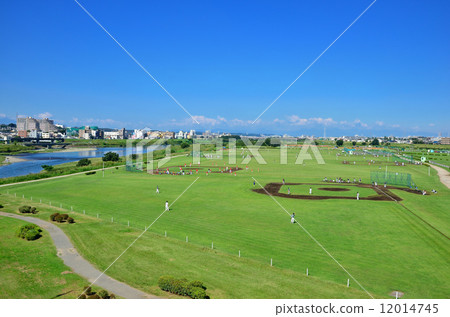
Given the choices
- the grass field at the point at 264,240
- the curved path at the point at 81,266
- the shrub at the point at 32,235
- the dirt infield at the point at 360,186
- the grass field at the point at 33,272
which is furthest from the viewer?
the dirt infield at the point at 360,186

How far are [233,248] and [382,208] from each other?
23233 mm

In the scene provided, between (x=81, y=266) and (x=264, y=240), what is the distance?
46.4 ft

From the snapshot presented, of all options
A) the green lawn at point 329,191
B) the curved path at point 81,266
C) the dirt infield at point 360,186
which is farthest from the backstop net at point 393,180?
the curved path at point 81,266

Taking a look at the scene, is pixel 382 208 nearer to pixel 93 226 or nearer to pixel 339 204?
pixel 339 204

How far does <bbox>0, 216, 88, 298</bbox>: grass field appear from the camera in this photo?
1655cm

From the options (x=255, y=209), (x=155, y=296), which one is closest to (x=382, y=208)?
(x=255, y=209)

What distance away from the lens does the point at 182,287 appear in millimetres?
15852

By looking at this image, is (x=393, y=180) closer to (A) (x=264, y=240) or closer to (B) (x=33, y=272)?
(A) (x=264, y=240)

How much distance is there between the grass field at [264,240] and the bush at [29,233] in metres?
2.55

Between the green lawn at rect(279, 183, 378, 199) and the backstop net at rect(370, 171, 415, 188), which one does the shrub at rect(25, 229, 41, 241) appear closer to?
the green lawn at rect(279, 183, 378, 199)

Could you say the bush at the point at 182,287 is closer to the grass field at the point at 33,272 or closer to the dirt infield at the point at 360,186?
the grass field at the point at 33,272

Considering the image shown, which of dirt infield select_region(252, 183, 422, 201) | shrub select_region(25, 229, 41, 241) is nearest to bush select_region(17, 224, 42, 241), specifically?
shrub select_region(25, 229, 41, 241)

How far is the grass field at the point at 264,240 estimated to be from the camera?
18.2m

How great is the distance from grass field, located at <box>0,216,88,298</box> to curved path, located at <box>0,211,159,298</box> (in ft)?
1.49
